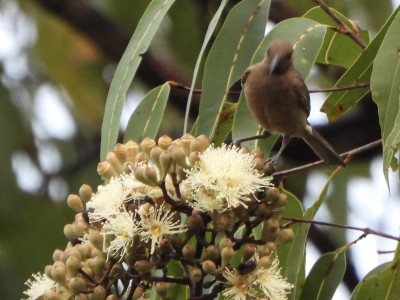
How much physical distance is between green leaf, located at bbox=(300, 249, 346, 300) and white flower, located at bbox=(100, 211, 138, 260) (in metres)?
0.71

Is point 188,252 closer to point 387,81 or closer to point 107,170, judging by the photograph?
point 107,170

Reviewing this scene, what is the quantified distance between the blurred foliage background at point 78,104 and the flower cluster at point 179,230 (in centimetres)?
238

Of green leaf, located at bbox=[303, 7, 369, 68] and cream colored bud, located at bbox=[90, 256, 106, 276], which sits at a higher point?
green leaf, located at bbox=[303, 7, 369, 68]

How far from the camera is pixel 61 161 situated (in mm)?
6172

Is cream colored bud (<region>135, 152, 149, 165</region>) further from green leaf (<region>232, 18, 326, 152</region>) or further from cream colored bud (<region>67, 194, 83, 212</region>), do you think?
green leaf (<region>232, 18, 326, 152</region>)

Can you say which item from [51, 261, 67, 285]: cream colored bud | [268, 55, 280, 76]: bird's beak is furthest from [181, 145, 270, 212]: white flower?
[268, 55, 280, 76]: bird's beak

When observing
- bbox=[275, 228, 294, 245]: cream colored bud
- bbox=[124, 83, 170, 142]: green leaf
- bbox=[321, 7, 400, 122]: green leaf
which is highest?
bbox=[124, 83, 170, 142]: green leaf

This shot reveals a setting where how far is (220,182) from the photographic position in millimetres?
2328

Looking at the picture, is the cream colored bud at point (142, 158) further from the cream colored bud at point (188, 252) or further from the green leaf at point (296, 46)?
the green leaf at point (296, 46)

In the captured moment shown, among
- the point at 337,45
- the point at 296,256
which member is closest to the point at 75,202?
the point at 296,256

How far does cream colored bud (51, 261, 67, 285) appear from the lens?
2.33m

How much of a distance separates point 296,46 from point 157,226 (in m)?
0.89

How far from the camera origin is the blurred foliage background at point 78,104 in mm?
5203

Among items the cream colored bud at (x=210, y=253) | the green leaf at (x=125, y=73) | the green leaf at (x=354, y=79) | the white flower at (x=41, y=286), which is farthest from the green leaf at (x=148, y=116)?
the cream colored bud at (x=210, y=253)
